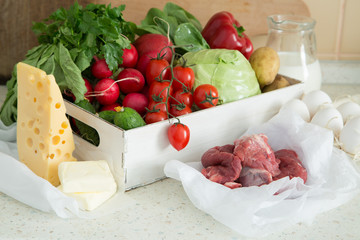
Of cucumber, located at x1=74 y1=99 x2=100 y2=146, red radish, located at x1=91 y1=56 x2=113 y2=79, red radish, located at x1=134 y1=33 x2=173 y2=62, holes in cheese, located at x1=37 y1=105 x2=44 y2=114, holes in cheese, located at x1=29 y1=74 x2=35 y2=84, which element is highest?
holes in cheese, located at x1=29 y1=74 x2=35 y2=84

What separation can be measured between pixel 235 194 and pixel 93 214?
0.27 m

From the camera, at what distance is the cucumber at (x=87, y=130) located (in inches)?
41.4

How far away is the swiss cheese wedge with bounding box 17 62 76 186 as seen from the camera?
2.99ft

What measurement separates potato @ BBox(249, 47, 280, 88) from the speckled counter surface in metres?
0.42

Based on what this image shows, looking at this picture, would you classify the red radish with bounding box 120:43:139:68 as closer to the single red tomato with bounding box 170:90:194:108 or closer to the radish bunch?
the radish bunch

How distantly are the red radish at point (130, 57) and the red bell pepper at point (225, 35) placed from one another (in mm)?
271

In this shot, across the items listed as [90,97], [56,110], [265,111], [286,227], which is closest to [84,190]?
[56,110]

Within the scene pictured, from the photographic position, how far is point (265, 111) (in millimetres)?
1212

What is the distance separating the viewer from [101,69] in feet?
3.63

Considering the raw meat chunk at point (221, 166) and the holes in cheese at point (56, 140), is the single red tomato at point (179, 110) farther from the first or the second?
the holes in cheese at point (56, 140)

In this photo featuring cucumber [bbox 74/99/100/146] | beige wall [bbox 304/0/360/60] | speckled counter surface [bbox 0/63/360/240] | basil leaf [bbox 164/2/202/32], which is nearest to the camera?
speckled counter surface [bbox 0/63/360/240]

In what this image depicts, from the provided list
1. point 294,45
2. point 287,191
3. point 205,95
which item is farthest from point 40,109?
point 294,45

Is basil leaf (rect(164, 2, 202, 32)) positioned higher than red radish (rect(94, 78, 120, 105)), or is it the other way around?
basil leaf (rect(164, 2, 202, 32))

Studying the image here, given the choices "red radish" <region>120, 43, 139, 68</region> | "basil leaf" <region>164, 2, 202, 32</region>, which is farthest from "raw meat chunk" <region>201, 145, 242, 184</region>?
"basil leaf" <region>164, 2, 202, 32</region>
